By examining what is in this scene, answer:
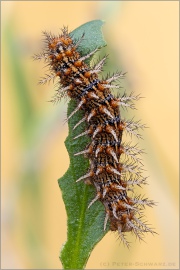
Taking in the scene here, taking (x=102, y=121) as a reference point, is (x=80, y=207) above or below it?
below

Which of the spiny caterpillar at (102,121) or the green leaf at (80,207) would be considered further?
the spiny caterpillar at (102,121)

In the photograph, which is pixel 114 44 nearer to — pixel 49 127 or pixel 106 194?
pixel 49 127

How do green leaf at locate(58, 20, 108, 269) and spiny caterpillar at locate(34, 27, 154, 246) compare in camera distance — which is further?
spiny caterpillar at locate(34, 27, 154, 246)

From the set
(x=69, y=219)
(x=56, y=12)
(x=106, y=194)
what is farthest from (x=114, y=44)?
(x=56, y=12)
